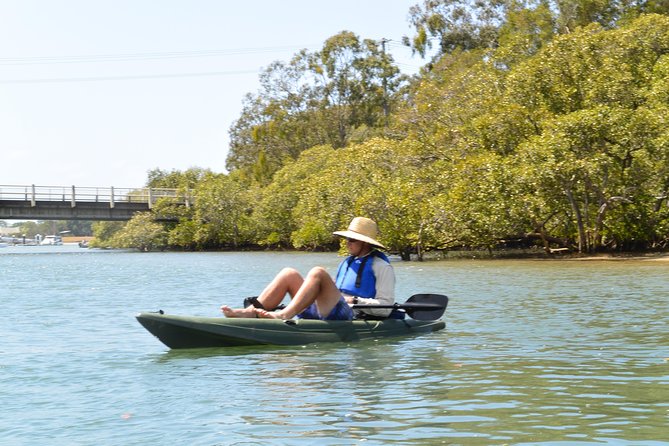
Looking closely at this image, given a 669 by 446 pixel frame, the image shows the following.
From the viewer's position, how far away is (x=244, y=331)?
11406 millimetres

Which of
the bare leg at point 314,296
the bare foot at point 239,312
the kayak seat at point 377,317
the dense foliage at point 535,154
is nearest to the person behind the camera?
the bare leg at point 314,296

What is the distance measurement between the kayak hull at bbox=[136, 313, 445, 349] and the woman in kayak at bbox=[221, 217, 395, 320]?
14cm

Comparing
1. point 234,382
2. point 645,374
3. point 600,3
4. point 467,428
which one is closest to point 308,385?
point 234,382

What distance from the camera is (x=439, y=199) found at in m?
36.6

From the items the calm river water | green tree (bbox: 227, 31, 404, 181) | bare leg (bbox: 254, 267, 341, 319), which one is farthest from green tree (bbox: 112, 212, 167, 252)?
bare leg (bbox: 254, 267, 341, 319)

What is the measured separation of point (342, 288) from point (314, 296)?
3.13 feet

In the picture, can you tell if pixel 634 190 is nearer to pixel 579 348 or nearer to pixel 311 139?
pixel 579 348

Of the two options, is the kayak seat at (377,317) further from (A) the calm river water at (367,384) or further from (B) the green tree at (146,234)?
(B) the green tree at (146,234)

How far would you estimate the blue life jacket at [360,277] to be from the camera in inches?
472

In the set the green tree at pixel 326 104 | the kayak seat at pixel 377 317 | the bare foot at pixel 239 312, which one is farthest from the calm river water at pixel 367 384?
the green tree at pixel 326 104

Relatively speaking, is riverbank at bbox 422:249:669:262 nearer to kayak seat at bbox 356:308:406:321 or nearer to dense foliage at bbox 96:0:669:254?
dense foliage at bbox 96:0:669:254

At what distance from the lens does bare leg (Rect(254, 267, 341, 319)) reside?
1131 centimetres

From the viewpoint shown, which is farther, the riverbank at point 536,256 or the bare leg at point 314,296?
the riverbank at point 536,256

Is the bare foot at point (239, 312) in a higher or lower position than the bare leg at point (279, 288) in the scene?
lower
